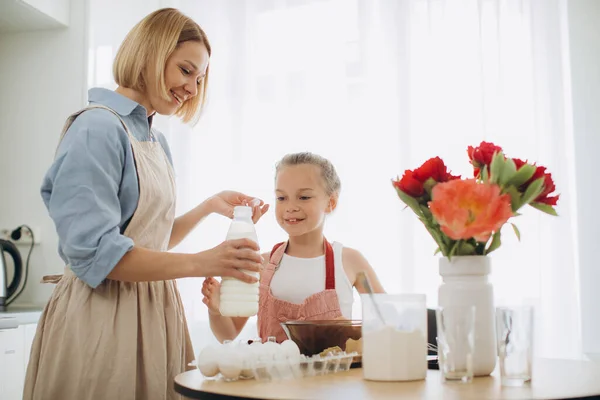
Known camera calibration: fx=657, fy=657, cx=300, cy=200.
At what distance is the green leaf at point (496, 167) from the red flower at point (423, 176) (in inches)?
3.6

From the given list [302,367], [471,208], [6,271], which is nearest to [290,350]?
[302,367]

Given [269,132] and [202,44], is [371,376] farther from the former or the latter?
[269,132]

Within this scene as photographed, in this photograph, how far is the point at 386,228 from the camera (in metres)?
3.04

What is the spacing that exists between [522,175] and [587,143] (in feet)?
6.29

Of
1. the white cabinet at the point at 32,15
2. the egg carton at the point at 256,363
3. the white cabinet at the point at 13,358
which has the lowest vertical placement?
the white cabinet at the point at 13,358

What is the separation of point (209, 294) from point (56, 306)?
1.06 feet

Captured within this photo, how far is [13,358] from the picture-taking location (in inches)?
91.3

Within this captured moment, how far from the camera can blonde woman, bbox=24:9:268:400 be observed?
124cm

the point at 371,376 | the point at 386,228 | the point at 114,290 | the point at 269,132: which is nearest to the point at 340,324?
the point at 371,376

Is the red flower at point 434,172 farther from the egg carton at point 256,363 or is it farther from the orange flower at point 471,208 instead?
the egg carton at point 256,363

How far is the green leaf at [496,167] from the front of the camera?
44.0 inches

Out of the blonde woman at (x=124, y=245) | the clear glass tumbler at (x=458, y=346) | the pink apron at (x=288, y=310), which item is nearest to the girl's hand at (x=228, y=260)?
the blonde woman at (x=124, y=245)

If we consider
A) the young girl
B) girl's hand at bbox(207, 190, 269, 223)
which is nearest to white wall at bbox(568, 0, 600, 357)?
the young girl

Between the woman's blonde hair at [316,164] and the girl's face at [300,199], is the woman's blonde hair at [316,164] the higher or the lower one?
the higher one
